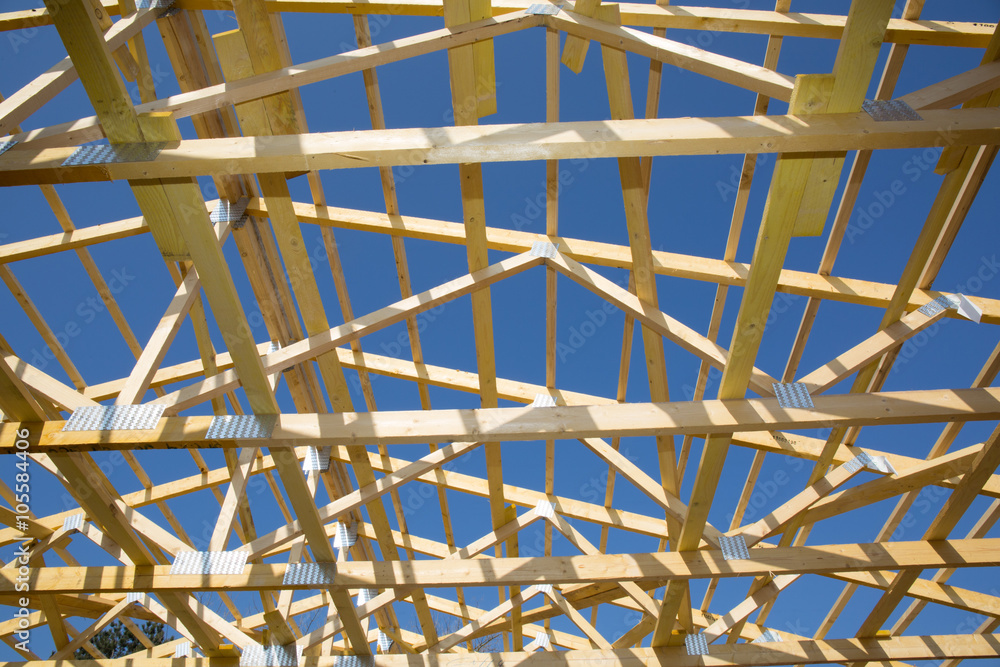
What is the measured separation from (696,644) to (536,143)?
5176 millimetres

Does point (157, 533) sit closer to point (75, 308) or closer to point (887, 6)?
point (887, 6)

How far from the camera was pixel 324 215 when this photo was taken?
5.57m

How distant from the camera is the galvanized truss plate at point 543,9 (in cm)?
389

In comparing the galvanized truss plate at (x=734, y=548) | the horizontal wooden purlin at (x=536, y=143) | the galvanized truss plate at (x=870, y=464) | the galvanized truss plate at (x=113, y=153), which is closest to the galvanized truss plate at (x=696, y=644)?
the galvanized truss plate at (x=734, y=548)

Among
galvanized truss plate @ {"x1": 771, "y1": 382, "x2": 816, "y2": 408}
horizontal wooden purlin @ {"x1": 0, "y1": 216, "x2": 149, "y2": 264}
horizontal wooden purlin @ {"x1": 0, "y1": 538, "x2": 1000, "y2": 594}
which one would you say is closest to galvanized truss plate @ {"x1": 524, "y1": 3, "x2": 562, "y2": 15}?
galvanized truss plate @ {"x1": 771, "y1": 382, "x2": 816, "y2": 408}

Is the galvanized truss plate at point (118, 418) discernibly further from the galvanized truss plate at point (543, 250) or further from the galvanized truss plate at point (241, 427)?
the galvanized truss plate at point (543, 250)

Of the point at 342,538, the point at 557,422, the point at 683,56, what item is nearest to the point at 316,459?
the point at 342,538

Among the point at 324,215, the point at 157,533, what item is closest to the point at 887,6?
the point at 324,215

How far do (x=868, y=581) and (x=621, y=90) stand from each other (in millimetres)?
5893

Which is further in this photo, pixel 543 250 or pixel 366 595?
pixel 366 595

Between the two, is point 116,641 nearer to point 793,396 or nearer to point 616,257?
point 616,257

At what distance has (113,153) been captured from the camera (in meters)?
2.79

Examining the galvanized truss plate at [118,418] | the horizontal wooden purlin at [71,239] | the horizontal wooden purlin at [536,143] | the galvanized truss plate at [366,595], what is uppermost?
the horizontal wooden purlin at [536,143]

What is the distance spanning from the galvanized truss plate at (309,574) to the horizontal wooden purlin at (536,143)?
340cm
